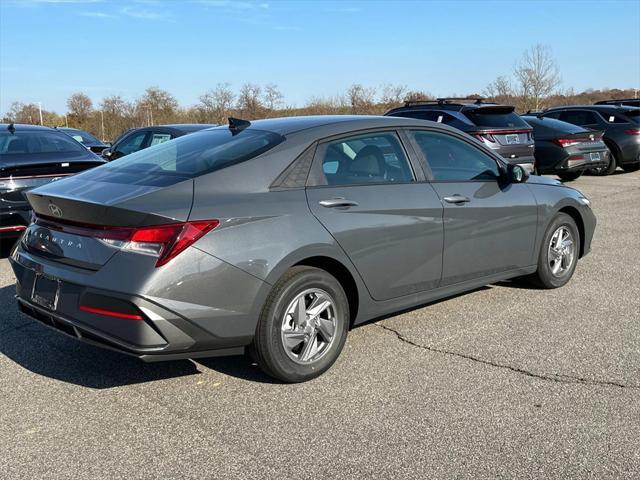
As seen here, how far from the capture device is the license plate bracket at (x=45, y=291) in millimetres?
3642

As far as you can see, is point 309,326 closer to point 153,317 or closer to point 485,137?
point 153,317

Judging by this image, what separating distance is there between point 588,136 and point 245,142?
38.9 ft

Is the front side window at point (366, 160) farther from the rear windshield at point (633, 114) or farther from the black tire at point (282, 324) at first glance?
the rear windshield at point (633, 114)

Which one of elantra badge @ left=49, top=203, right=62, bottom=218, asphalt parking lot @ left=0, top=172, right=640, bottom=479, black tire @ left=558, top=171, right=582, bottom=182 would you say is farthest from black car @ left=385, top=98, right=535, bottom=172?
elantra badge @ left=49, top=203, right=62, bottom=218

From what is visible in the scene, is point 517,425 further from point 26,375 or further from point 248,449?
point 26,375

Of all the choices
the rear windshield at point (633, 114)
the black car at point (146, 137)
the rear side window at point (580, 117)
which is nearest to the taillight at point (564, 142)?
the rear side window at point (580, 117)

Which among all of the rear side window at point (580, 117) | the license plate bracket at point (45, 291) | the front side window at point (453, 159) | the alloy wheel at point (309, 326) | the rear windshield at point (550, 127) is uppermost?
the rear side window at point (580, 117)

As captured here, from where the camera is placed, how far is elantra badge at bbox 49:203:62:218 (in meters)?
3.70

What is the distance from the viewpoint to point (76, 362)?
4266mm

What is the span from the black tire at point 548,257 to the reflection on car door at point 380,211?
1494 millimetres

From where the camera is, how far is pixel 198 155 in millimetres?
4148

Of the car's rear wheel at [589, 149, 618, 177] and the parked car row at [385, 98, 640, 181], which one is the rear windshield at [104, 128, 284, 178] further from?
the car's rear wheel at [589, 149, 618, 177]

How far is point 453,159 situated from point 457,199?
38cm

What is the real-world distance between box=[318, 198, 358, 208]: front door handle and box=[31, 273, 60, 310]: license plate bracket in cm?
160
